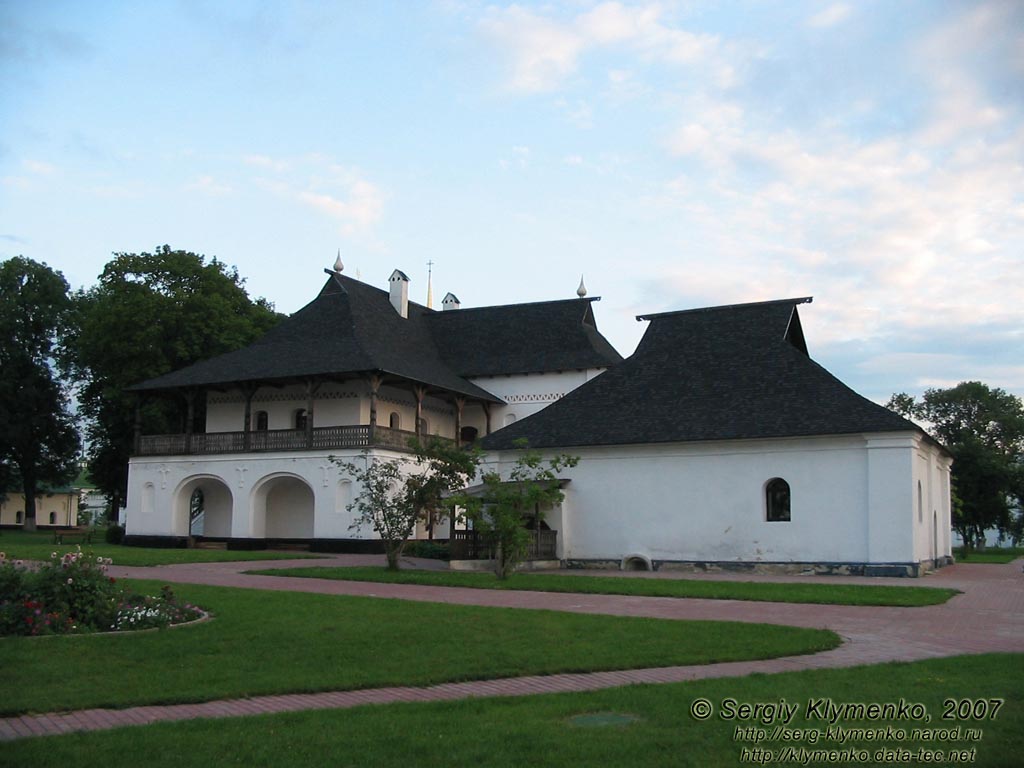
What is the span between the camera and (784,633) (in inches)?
523

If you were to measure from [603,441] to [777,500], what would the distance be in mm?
5402

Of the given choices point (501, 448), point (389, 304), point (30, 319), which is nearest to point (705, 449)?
point (501, 448)

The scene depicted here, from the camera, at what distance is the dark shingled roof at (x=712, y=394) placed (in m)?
28.5

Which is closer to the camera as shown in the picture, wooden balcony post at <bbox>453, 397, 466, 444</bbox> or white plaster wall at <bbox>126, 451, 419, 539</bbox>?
white plaster wall at <bbox>126, 451, 419, 539</bbox>

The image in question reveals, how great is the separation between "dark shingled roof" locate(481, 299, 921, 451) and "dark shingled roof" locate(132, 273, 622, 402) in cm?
1080

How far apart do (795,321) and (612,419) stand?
747 cm

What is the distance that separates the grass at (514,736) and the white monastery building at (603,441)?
760 inches

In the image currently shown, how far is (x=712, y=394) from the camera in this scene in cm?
3081

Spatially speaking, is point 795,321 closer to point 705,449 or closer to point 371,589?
point 705,449

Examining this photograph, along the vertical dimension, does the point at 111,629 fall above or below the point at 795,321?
below

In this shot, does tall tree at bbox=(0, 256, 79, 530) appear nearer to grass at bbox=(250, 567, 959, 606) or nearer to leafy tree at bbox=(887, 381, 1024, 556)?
grass at bbox=(250, 567, 959, 606)

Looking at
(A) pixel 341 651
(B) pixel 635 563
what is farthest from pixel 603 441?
(A) pixel 341 651

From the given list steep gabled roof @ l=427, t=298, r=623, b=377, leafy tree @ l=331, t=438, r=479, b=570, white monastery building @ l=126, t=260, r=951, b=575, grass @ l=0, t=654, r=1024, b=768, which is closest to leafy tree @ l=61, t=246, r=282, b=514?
white monastery building @ l=126, t=260, r=951, b=575

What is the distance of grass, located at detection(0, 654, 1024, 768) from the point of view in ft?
22.1
